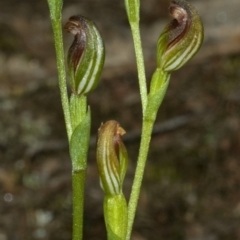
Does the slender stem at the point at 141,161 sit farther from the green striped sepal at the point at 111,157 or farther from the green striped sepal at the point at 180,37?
the green striped sepal at the point at 180,37

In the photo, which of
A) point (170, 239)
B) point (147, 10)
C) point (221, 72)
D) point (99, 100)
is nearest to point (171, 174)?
point (170, 239)

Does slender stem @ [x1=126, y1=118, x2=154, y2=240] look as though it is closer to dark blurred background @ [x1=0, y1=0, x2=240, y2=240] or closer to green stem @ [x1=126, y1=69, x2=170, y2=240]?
green stem @ [x1=126, y1=69, x2=170, y2=240]

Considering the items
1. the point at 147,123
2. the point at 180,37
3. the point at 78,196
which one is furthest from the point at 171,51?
the point at 78,196

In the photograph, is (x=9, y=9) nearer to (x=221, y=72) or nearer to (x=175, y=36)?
(x=221, y=72)

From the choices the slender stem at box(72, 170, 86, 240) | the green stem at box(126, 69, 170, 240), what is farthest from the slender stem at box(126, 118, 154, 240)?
the slender stem at box(72, 170, 86, 240)

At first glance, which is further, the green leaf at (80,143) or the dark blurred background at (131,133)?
the dark blurred background at (131,133)

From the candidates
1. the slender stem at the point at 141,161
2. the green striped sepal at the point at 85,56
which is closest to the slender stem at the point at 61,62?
the green striped sepal at the point at 85,56
